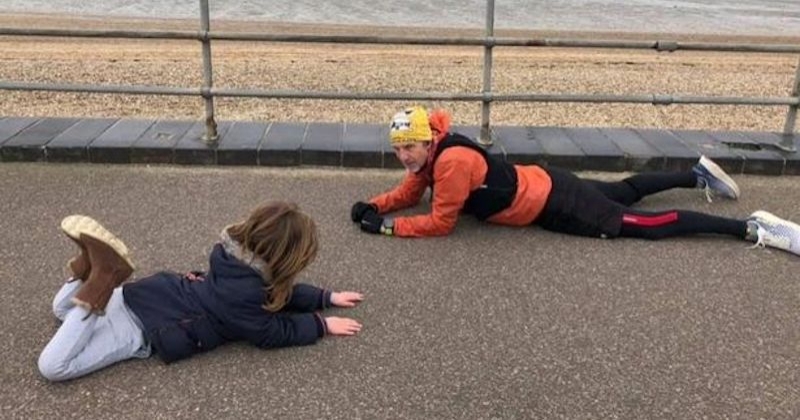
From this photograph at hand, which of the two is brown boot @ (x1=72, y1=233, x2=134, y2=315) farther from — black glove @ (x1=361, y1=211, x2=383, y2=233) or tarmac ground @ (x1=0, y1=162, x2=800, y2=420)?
black glove @ (x1=361, y1=211, x2=383, y2=233)

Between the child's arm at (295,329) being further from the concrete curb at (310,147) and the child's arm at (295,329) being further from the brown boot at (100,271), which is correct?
the concrete curb at (310,147)

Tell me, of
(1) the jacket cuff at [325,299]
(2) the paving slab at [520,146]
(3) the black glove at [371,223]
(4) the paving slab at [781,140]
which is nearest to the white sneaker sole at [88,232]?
(1) the jacket cuff at [325,299]

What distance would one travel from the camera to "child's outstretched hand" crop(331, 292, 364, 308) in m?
3.25

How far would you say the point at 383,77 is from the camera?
9094mm

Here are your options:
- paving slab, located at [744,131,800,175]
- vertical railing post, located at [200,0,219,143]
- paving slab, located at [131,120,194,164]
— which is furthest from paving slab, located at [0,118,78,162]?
paving slab, located at [744,131,800,175]

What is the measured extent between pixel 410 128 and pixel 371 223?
512 mm

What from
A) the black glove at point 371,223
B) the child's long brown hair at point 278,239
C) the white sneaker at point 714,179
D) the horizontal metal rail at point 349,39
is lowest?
the black glove at point 371,223

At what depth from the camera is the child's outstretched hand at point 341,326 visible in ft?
9.98

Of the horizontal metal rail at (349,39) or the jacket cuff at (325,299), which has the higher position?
the horizontal metal rail at (349,39)

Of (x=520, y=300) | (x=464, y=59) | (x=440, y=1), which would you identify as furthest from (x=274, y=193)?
(x=440, y=1)

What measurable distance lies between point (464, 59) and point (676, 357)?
813 cm

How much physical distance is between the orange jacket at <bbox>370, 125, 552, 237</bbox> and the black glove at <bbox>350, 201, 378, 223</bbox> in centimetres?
16

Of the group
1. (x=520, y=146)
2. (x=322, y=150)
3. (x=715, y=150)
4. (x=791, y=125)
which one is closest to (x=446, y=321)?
(x=322, y=150)

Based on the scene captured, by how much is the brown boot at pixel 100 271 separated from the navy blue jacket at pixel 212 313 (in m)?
0.17
